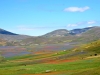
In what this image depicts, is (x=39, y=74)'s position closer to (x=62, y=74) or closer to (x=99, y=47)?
(x=62, y=74)

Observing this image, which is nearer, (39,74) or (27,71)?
(39,74)

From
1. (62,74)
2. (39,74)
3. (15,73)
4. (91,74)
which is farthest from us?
(15,73)

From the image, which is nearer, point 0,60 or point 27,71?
point 27,71

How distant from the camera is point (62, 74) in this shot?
71.6 meters

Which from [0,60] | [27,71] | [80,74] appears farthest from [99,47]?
[80,74]

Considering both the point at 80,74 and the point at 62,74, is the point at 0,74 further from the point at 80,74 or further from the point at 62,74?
the point at 80,74

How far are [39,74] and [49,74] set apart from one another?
402 centimetres

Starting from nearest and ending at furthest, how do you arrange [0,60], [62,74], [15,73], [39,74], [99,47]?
[62,74] < [39,74] < [15,73] < [0,60] < [99,47]

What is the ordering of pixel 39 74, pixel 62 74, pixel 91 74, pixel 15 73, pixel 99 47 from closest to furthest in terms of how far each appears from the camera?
pixel 91 74
pixel 62 74
pixel 39 74
pixel 15 73
pixel 99 47

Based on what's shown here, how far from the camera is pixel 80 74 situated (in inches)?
2441

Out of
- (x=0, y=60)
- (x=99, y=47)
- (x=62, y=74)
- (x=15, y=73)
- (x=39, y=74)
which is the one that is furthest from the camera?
(x=99, y=47)

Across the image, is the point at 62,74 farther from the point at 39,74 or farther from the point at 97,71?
the point at 97,71

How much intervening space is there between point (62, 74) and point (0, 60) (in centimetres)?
8298

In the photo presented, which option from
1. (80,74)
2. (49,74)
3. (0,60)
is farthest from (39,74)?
(0,60)
